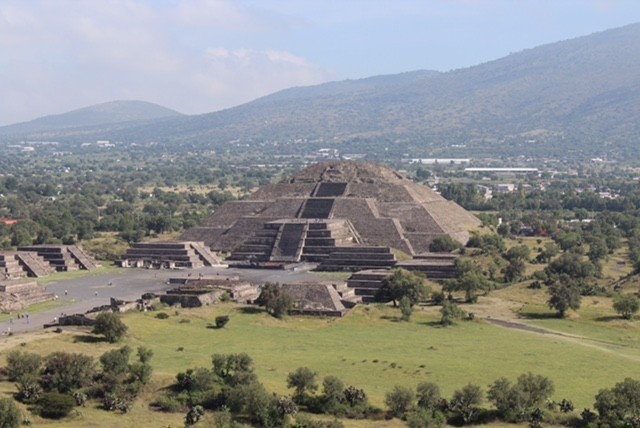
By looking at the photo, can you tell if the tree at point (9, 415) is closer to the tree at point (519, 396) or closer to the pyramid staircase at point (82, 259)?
the tree at point (519, 396)

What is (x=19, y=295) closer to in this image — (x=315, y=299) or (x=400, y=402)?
(x=315, y=299)

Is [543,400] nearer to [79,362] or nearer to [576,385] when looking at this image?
[576,385]

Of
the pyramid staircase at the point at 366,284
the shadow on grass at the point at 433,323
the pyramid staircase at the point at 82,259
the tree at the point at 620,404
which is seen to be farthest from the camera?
the pyramid staircase at the point at 82,259

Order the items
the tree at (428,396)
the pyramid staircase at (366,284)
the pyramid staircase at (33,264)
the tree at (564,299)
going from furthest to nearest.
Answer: the pyramid staircase at (33,264), the pyramid staircase at (366,284), the tree at (564,299), the tree at (428,396)

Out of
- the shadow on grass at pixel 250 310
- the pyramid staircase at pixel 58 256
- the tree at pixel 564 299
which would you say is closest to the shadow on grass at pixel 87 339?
the shadow on grass at pixel 250 310

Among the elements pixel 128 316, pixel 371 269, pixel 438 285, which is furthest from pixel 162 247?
pixel 128 316

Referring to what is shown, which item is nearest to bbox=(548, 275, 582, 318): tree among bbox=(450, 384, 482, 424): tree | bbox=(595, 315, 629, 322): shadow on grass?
bbox=(595, 315, 629, 322): shadow on grass

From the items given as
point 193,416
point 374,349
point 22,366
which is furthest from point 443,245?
point 22,366
